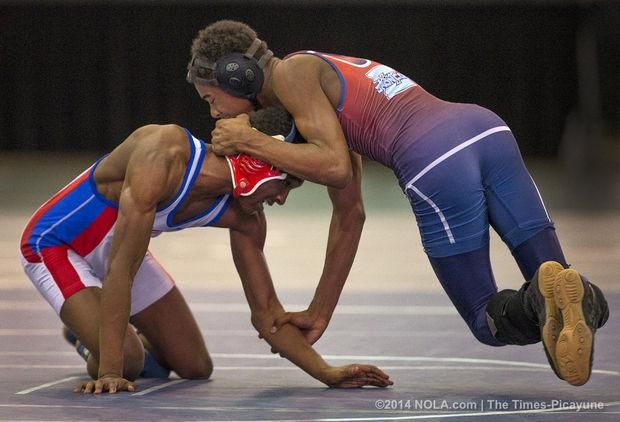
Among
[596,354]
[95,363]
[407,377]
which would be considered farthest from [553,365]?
[95,363]

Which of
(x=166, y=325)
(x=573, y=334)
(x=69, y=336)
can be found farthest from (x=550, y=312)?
(x=69, y=336)

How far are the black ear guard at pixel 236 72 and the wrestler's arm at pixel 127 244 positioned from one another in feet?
1.07

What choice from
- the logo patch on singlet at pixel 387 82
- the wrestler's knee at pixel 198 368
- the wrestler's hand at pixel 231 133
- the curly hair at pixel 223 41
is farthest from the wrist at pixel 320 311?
the curly hair at pixel 223 41

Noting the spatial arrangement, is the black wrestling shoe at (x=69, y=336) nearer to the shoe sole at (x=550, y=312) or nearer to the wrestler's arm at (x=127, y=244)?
the wrestler's arm at (x=127, y=244)

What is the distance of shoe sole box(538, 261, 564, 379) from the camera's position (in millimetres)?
3902

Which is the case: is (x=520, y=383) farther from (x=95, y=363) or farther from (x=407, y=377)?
(x=95, y=363)

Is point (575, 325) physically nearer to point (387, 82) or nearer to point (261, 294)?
point (387, 82)

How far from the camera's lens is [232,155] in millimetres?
4582

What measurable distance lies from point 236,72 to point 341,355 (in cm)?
161

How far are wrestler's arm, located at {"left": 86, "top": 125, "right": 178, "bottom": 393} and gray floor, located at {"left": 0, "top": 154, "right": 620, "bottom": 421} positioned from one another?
5.5 inches

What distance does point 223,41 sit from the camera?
4695 mm

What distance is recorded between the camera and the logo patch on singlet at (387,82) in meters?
4.60

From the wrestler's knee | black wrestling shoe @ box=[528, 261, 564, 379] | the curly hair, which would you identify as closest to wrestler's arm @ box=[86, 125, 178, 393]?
the curly hair

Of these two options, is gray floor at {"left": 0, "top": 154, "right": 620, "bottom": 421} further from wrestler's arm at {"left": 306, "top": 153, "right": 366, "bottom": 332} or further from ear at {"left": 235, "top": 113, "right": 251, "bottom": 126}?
ear at {"left": 235, "top": 113, "right": 251, "bottom": 126}
